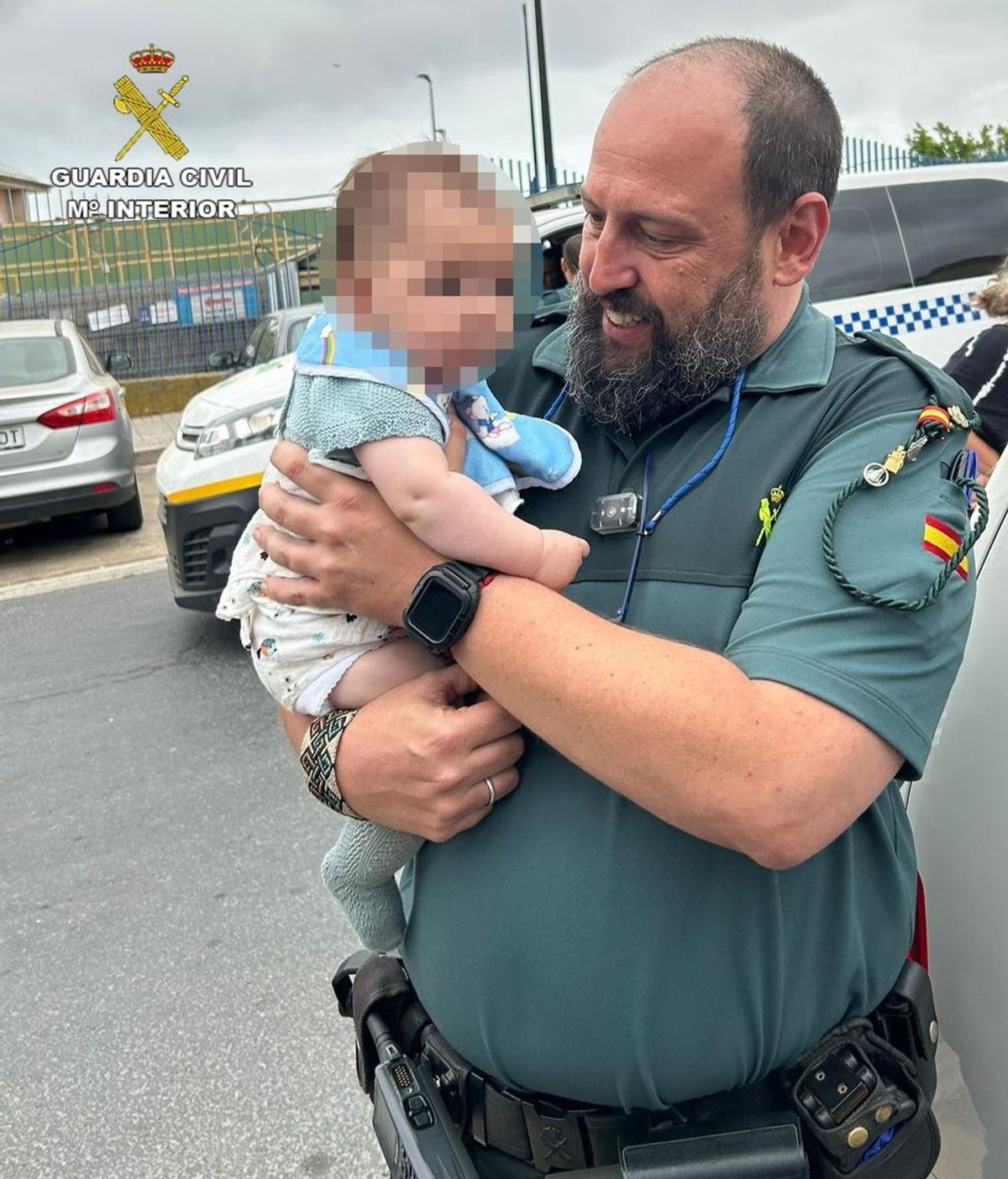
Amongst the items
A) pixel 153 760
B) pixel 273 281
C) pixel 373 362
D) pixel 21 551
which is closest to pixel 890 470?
pixel 373 362

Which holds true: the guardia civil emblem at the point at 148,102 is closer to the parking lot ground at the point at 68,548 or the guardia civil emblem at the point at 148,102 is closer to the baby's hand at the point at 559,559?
the parking lot ground at the point at 68,548

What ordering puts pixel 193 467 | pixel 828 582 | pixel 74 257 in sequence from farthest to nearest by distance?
pixel 74 257, pixel 193 467, pixel 828 582

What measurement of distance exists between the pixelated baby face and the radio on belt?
0.25 meters

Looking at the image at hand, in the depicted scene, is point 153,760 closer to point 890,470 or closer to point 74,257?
point 890,470

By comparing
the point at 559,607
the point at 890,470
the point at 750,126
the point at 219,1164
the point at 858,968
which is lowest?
the point at 219,1164

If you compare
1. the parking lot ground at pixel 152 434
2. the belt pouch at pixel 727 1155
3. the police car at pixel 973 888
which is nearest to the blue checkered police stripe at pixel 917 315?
the police car at pixel 973 888

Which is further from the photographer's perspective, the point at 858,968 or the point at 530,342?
the point at 530,342

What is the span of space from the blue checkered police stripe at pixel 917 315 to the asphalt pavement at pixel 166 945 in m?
4.15

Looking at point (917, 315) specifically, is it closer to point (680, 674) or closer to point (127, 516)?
point (127, 516)

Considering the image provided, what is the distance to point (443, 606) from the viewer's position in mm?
1336

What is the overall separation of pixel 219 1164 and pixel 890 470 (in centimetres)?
221

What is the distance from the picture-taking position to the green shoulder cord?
3.86 ft

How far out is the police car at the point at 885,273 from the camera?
5.75 m

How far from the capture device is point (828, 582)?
1.21 metres
